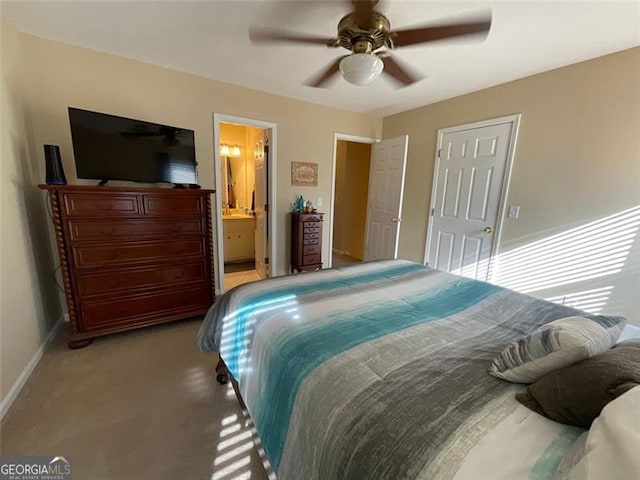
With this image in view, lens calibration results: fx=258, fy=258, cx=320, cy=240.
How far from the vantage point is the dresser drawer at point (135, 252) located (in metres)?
1.98

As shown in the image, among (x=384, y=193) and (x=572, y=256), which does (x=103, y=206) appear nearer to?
(x=384, y=193)

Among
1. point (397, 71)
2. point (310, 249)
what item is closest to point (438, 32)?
point (397, 71)

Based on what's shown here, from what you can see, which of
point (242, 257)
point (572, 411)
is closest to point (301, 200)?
point (242, 257)

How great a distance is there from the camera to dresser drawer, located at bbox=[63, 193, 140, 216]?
188cm

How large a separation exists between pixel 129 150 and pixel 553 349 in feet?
9.53

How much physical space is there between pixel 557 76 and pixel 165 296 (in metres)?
4.06

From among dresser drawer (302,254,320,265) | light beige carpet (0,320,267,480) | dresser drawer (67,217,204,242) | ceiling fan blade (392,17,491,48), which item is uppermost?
ceiling fan blade (392,17,491,48)

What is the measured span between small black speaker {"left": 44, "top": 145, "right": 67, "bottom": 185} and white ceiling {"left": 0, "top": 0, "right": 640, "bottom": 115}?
913 mm

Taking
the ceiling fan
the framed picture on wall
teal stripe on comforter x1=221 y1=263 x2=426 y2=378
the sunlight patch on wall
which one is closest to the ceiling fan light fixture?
the ceiling fan

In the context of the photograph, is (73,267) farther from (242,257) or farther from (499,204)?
(499,204)

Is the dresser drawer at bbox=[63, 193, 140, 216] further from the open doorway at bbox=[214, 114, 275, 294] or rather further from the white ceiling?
the white ceiling

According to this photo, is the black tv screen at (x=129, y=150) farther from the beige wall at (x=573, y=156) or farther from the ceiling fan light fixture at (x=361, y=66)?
the beige wall at (x=573, y=156)

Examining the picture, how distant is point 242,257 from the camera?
449 centimetres

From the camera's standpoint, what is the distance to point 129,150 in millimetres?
2164
